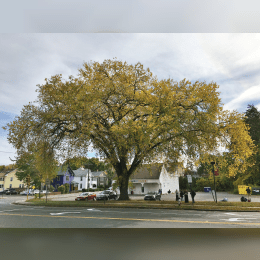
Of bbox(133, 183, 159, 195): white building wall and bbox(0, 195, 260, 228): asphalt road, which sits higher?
bbox(0, 195, 260, 228): asphalt road

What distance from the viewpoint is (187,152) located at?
18078 millimetres

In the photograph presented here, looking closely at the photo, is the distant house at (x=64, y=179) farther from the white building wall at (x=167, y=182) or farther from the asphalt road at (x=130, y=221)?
the asphalt road at (x=130, y=221)

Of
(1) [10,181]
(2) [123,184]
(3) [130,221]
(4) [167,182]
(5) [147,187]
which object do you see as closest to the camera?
(3) [130,221]

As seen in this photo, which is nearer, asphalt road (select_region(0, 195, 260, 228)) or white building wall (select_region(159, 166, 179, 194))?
asphalt road (select_region(0, 195, 260, 228))

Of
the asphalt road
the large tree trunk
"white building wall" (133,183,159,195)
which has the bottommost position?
"white building wall" (133,183,159,195)

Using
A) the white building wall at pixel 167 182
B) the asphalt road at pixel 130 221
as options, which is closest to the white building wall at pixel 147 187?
the white building wall at pixel 167 182

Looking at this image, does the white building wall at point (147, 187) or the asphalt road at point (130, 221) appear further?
the white building wall at point (147, 187)

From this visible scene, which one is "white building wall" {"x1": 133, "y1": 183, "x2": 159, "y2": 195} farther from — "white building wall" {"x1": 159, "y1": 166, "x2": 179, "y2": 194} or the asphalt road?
the asphalt road

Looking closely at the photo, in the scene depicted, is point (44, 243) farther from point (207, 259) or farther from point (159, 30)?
point (159, 30)

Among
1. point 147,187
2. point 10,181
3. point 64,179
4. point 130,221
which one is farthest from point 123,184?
point 10,181

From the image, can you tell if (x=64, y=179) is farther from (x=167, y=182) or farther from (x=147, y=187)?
(x=167, y=182)

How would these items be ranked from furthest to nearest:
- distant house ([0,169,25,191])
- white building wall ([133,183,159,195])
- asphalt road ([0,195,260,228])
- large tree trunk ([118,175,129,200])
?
distant house ([0,169,25,191]) → white building wall ([133,183,159,195]) → large tree trunk ([118,175,129,200]) → asphalt road ([0,195,260,228])

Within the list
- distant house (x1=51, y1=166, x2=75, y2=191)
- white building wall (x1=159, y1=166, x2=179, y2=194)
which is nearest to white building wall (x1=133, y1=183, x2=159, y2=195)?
white building wall (x1=159, y1=166, x2=179, y2=194)

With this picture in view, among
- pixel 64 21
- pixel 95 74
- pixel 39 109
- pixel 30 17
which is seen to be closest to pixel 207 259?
pixel 64 21
